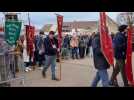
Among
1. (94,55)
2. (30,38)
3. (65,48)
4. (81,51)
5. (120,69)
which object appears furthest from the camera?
(81,51)

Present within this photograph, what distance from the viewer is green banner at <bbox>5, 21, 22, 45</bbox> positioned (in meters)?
7.13

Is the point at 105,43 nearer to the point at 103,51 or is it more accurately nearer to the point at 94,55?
the point at 103,51

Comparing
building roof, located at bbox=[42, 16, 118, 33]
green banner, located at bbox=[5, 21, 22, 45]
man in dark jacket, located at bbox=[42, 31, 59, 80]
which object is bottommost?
man in dark jacket, located at bbox=[42, 31, 59, 80]

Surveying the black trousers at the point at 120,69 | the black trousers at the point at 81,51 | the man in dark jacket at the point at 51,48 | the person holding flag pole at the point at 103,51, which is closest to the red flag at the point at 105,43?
the person holding flag pole at the point at 103,51

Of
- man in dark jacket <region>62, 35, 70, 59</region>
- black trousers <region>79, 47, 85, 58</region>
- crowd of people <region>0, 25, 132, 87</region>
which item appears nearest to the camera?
crowd of people <region>0, 25, 132, 87</region>

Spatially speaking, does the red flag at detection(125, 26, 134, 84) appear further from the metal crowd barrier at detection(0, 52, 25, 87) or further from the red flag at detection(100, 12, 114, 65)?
the metal crowd barrier at detection(0, 52, 25, 87)

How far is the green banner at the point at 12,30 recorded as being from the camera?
7.13m

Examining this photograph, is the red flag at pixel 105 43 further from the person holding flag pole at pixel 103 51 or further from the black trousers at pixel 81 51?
the black trousers at pixel 81 51

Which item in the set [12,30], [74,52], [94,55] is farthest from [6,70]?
[74,52]

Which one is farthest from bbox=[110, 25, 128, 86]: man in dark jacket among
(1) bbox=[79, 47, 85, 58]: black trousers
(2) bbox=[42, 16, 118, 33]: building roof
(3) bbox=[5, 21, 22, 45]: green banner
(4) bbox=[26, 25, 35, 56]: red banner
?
(1) bbox=[79, 47, 85, 58]: black trousers

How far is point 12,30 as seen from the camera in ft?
23.5
